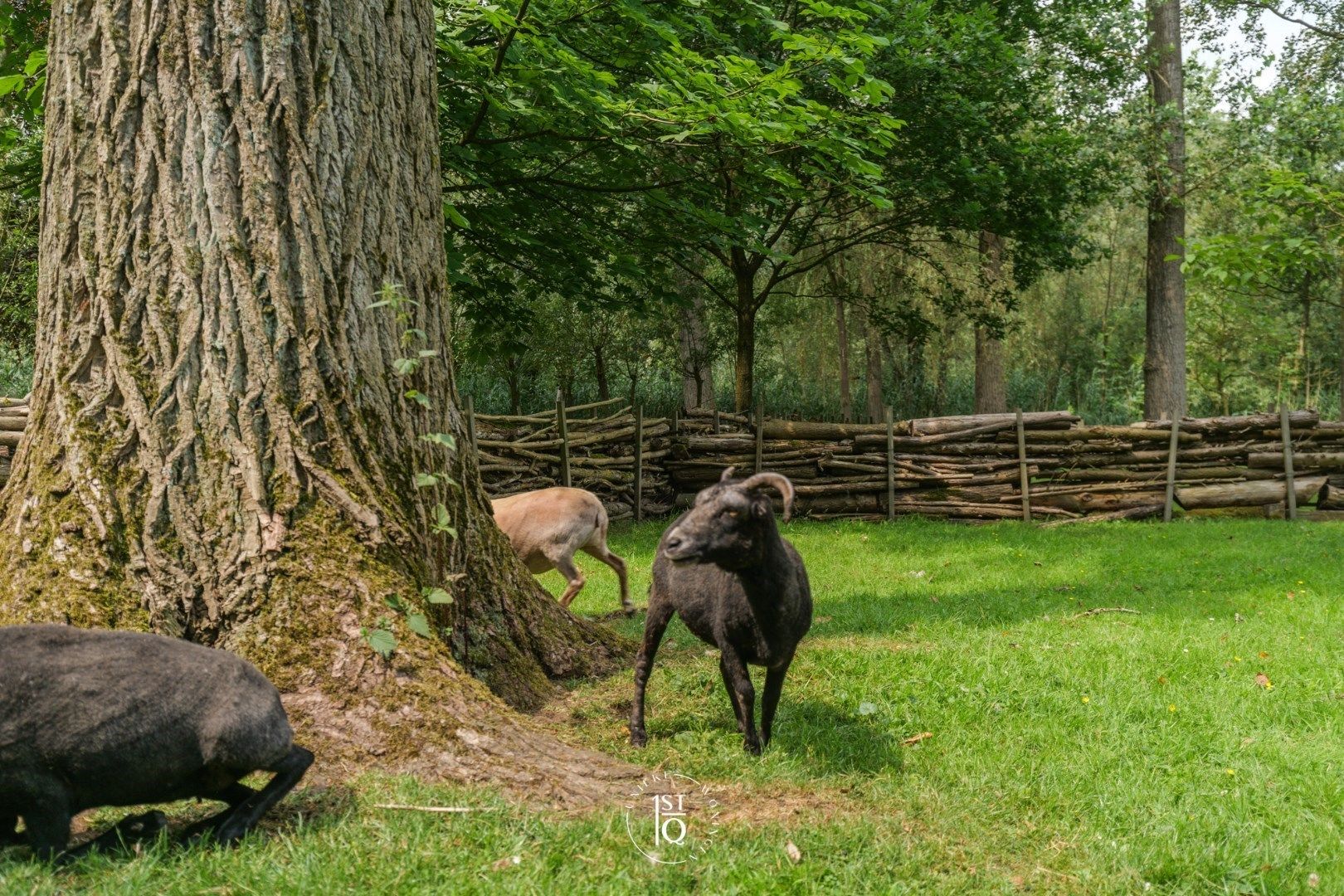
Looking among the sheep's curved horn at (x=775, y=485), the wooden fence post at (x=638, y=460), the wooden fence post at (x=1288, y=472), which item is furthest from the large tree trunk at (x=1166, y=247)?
the sheep's curved horn at (x=775, y=485)

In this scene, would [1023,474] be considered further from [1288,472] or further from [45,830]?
[45,830]

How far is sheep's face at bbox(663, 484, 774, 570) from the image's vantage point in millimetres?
4383

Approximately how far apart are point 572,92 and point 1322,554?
9561 millimetres

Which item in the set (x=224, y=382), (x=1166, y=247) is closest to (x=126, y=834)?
(x=224, y=382)

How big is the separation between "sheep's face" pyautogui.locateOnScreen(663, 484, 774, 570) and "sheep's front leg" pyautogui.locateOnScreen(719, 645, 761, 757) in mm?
508

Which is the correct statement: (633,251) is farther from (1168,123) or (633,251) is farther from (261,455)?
(1168,123)

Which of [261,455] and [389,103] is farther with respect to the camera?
[389,103]

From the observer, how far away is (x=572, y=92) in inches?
335

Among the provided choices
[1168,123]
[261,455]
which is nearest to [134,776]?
[261,455]

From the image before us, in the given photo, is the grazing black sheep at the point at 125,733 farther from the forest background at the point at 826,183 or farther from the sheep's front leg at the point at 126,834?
the forest background at the point at 826,183

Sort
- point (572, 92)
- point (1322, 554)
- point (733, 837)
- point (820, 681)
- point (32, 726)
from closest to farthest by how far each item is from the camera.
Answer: point (32, 726) → point (733, 837) → point (820, 681) → point (572, 92) → point (1322, 554)

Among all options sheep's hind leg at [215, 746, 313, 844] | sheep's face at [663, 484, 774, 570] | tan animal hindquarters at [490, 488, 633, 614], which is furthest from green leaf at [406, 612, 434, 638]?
tan animal hindquarters at [490, 488, 633, 614]

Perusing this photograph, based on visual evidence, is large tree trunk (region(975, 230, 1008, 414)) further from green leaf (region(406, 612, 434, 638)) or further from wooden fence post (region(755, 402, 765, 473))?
green leaf (region(406, 612, 434, 638))

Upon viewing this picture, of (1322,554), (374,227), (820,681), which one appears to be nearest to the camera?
(374,227)
